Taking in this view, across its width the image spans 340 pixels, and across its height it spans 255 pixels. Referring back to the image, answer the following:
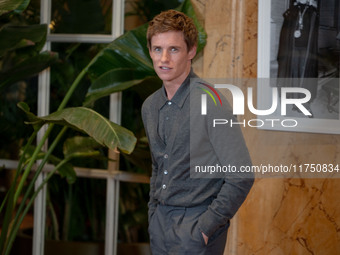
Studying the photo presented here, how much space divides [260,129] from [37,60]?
4.27ft

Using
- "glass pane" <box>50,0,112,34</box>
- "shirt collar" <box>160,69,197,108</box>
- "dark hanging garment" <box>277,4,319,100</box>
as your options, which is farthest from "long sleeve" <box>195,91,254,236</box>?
"glass pane" <box>50,0,112,34</box>

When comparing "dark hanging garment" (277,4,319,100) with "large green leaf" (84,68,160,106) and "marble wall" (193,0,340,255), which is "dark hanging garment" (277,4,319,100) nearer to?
"marble wall" (193,0,340,255)

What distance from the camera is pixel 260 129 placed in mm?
2783

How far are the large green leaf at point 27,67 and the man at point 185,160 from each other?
120 centimetres

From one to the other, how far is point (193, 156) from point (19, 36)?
152 centimetres

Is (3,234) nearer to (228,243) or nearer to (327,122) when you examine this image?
(228,243)

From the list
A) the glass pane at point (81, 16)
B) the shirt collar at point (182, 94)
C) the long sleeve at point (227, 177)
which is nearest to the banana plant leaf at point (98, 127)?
the shirt collar at point (182, 94)

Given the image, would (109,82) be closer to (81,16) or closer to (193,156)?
(81,16)

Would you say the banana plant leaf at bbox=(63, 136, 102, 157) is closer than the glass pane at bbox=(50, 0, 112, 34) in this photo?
Yes

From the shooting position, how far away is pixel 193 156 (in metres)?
1.90

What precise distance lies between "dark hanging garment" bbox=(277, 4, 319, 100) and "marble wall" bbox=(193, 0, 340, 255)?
0.25 metres

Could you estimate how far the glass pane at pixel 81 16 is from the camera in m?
3.40

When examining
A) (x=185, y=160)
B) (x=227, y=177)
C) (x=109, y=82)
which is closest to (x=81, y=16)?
(x=109, y=82)

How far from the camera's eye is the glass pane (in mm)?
3396
